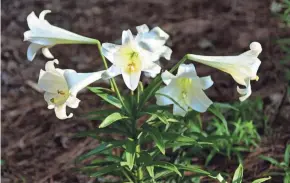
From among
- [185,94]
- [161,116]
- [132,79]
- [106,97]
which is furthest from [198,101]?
[106,97]

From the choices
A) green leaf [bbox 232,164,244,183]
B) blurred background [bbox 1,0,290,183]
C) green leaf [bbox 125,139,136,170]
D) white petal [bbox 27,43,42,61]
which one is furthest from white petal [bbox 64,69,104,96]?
blurred background [bbox 1,0,290,183]

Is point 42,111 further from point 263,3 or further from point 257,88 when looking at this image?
point 263,3

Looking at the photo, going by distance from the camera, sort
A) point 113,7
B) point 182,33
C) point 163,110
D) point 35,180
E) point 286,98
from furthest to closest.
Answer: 1. point 113,7
2. point 182,33
3. point 286,98
4. point 35,180
5. point 163,110

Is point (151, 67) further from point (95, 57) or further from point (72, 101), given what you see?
point (95, 57)

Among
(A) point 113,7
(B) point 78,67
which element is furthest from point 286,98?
(A) point 113,7

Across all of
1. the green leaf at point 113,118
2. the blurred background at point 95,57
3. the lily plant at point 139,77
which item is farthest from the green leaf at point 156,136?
the blurred background at point 95,57

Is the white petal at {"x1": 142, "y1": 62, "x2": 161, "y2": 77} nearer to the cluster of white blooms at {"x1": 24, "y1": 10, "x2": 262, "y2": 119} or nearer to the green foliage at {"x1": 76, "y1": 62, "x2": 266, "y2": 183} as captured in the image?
the cluster of white blooms at {"x1": 24, "y1": 10, "x2": 262, "y2": 119}
